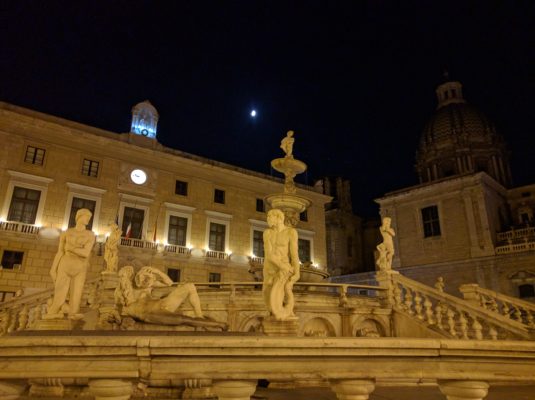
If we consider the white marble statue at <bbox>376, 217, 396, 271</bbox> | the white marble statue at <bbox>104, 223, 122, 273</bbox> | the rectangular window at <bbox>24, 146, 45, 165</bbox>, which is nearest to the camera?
the white marble statue at <bbox>376, 217, 396, 271</bbox>

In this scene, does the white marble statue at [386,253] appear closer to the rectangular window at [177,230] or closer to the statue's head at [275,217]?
the statue's head at [275,217]

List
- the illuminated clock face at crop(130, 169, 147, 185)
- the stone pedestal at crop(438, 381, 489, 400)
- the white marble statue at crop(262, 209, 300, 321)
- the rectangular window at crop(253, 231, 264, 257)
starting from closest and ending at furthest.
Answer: the stone pedestal at crop(438, 381, 489, 400), the white marble statue at crop(262, 209, 300, 321), the illuminated clock face at crop(130, 169, 147, 185), the rectangular window at crop(253, 231, 264, 257)

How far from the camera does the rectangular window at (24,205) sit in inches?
936

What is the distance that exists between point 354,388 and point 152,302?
4954mm

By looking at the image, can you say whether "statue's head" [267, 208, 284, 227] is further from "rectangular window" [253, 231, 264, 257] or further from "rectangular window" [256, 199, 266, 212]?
"rectangular window" [256, 199, 266, 212]

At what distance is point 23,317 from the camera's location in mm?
11547

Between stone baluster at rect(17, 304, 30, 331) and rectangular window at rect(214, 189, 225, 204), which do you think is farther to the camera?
rectangular window at rect(214, 189, 225, 204)

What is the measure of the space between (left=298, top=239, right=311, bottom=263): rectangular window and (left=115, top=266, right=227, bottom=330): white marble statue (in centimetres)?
2820

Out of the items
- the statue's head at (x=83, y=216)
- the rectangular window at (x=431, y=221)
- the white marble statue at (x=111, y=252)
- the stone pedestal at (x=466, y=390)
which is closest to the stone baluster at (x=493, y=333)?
the stone pedestal at (x=466, y=390)

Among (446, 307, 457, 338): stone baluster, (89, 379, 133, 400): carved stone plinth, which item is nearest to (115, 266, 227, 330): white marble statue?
(89, 379, 133, 400): carved stone plinth

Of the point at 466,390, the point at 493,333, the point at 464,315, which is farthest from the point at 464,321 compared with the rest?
the point at 466,390

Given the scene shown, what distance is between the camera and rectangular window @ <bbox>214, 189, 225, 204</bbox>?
32125 mm

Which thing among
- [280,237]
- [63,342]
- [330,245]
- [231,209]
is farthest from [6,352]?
[330,245]

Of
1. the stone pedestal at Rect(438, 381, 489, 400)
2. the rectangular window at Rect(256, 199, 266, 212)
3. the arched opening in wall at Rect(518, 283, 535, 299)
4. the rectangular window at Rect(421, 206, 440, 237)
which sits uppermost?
the rectangular window at Rect(256, 199, 266, 212)
